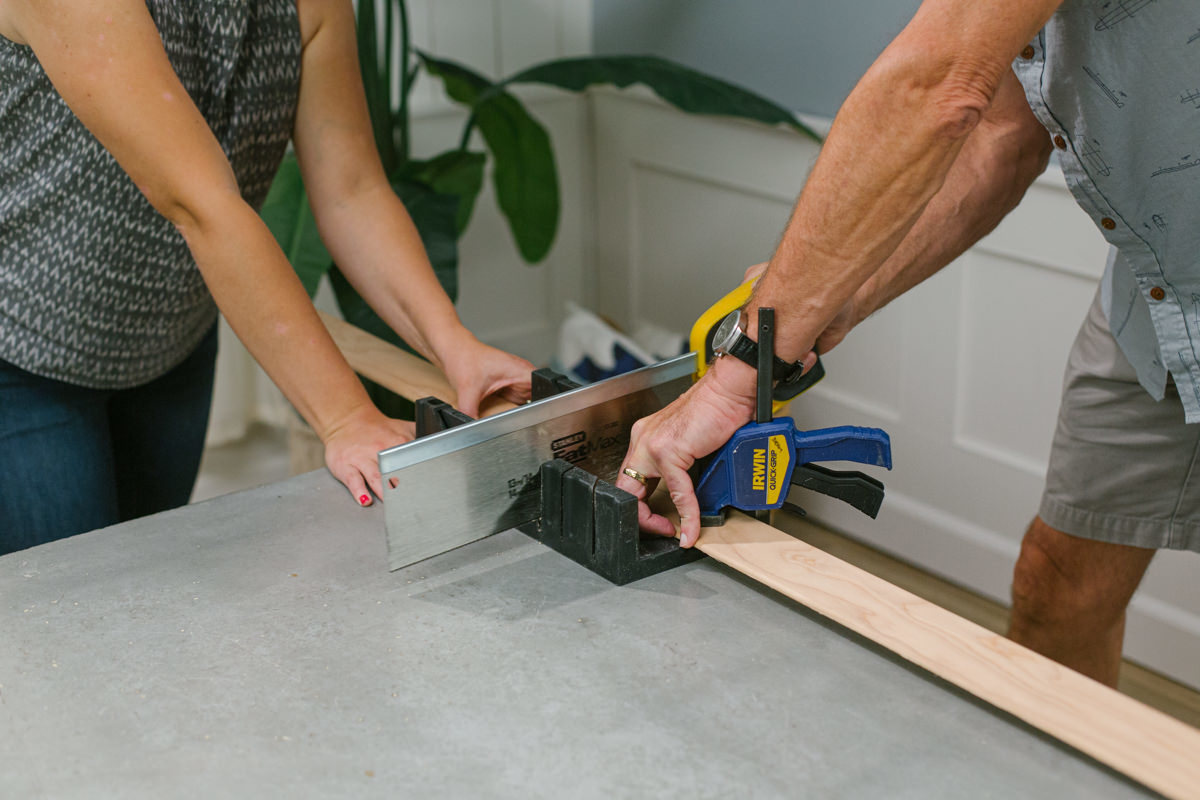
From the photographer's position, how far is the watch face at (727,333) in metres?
1.00

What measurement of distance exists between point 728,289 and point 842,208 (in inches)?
67.3

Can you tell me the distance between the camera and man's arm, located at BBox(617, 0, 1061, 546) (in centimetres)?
86

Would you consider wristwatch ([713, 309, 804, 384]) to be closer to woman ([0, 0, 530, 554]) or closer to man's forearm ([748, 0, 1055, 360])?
man's forearm ([748, 0, 1055, 360])

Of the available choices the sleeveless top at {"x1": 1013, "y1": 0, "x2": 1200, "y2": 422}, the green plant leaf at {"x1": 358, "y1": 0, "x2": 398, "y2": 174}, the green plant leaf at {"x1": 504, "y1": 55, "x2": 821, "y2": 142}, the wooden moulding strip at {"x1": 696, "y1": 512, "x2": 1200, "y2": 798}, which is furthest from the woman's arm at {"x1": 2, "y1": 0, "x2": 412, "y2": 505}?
the green plant leaf at {"x1": 504, "y1": 55, "x2": 821, "y2": 142}

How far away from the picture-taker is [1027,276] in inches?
81.4

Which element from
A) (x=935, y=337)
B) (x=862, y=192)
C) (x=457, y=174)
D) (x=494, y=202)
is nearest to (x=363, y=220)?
(x=862, y=192)

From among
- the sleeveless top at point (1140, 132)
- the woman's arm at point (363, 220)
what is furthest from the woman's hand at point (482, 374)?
the sleeveless top at point (1140, 132)

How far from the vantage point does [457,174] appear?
2211 mm

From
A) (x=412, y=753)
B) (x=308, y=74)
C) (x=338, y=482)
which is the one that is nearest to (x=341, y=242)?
(x=308, y=74)

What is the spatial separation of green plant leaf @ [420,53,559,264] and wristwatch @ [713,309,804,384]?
4.34ft

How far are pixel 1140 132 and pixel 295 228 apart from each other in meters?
1.38

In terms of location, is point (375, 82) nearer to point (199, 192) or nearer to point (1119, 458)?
point (199, 192)

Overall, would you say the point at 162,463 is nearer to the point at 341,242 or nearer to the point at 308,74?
the point at 341,242

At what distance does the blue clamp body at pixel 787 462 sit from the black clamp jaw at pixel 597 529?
74 mm
